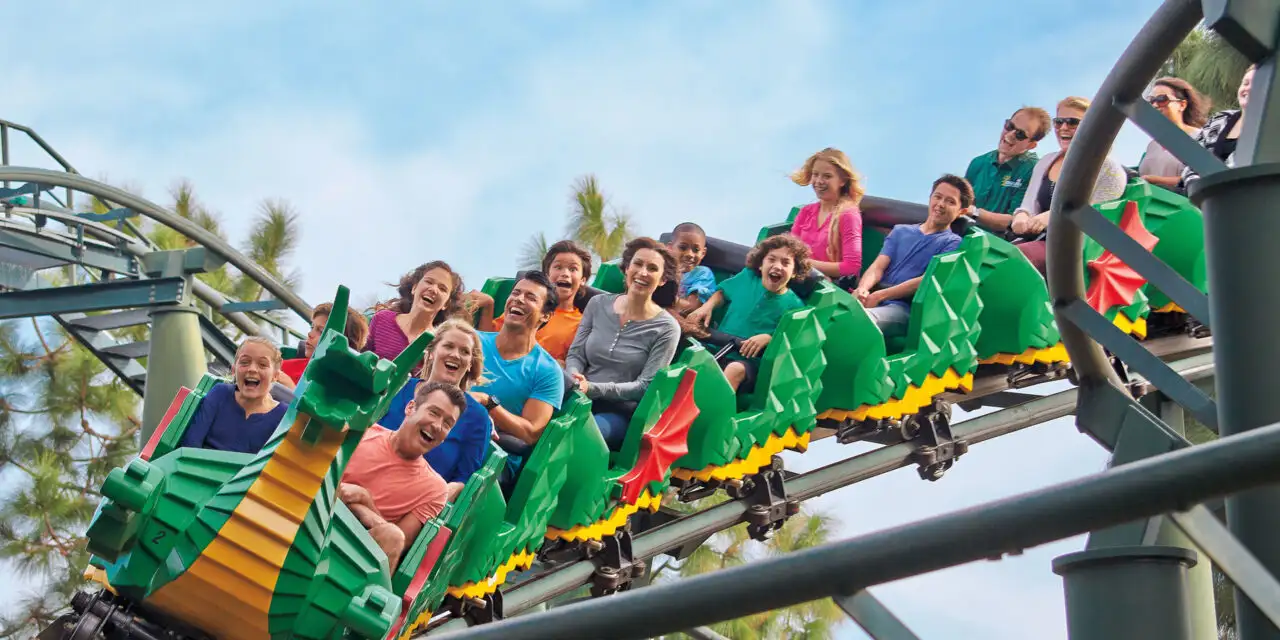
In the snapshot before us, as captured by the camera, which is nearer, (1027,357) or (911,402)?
(911,402)

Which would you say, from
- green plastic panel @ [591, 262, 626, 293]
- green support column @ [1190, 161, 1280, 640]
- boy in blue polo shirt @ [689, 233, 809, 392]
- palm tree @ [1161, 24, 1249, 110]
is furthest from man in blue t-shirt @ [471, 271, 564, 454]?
palm tree @ [1161, 24, 1249, 110]

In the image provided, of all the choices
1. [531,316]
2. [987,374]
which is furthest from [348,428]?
[987,374]

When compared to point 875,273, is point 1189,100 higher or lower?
higher

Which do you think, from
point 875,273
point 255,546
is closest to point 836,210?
point 875,273

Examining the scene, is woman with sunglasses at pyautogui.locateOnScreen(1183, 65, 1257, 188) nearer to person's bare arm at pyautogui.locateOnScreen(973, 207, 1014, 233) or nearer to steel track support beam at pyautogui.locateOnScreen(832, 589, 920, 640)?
person's bare arm at pyautogui.locateOnScreen(973, 207, 1014, 233)

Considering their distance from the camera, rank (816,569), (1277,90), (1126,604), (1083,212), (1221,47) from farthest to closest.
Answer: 1. (1221,47)
2. (1083,212)
3. (1277,90)
4. (1126,604)
5. (816,569)

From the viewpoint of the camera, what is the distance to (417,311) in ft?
16.4

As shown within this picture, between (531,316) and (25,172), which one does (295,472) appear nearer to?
(531,316)

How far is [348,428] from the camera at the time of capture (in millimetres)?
3635

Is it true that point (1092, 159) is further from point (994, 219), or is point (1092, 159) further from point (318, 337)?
point (994, 219)

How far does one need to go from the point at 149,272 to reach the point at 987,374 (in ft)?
16.5

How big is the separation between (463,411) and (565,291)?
1333mm

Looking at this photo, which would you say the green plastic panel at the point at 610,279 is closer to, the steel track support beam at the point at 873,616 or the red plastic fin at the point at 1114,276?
the red plastic fin at the point at 1114,276

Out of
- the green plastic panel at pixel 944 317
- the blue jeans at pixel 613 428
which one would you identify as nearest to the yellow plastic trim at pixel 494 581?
the blue jeans at pixel 613 428
